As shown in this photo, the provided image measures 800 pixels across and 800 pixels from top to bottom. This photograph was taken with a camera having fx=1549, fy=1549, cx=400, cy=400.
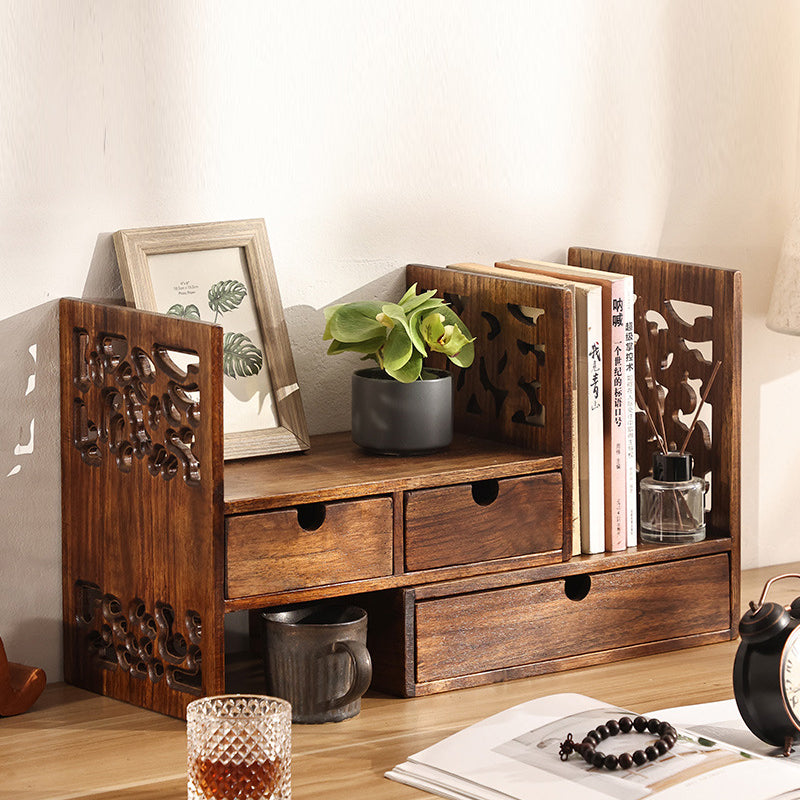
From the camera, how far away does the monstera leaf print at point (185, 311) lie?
5.24ft

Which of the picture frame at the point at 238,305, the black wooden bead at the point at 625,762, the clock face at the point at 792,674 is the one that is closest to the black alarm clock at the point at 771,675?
the clock face at the point at 792,674

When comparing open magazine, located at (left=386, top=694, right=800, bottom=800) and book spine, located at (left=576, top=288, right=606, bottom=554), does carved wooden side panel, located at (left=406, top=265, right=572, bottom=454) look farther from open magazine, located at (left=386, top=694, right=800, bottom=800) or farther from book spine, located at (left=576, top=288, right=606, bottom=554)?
open magazine, located at (left=386, top=694, right=800, bottom=800)

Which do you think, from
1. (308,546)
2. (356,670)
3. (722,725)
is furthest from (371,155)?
(722,725)

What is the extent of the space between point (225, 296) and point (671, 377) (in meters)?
0.53

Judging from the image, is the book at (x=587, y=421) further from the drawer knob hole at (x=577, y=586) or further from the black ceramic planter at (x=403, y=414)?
the black ceramic planter at (x=403, y=414)

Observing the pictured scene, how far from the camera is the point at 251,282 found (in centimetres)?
165

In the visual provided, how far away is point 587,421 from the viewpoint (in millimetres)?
1605

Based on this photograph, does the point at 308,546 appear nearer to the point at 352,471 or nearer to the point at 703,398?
the point at 352,471

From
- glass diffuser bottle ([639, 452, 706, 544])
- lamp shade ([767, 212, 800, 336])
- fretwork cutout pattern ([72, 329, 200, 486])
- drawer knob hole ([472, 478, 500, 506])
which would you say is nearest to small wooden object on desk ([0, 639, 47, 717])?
fretwork cutout pattern ([72, 329, 200, 486])

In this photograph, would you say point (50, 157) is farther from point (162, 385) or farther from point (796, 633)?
point (796, 633)

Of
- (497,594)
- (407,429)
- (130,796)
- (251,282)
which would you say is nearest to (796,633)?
(497,594)

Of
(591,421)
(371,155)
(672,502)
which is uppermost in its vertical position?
(371,155)

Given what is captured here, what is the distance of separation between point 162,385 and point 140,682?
0.97 feet

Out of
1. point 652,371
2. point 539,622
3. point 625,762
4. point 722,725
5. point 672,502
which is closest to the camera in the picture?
point 625,762
